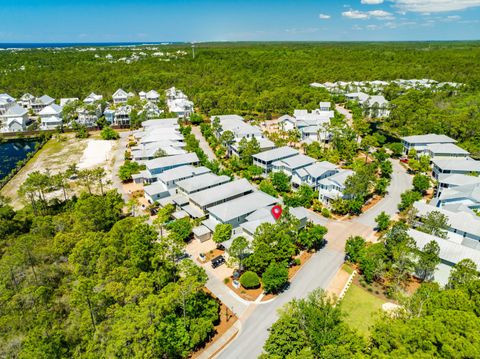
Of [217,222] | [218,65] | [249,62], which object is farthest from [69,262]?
[249,62]

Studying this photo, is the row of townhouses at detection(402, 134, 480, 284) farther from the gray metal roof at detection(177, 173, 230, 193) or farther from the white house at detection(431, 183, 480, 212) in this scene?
the gray metal roof at detection(177, 173, 230, 193)

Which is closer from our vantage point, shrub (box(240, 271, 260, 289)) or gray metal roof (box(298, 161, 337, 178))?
shrub (box(240, 271, 260, 289))

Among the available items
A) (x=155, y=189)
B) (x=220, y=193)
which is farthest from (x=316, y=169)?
(x=155, y=189)

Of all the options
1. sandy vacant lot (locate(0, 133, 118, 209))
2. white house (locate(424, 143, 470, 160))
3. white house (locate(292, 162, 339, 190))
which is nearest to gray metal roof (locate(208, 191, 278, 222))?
white house (locate(292, 162, 339, 190))

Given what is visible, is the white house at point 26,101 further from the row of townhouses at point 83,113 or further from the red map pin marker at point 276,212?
the red map pin marker at point 276,212

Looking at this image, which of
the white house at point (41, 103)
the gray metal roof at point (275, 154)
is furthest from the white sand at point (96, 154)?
the white house at point (41, 103)

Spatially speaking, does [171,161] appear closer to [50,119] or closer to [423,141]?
[423,141]

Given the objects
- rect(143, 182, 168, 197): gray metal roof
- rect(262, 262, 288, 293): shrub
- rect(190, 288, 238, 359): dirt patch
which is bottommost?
rect(190, 288, 238, 359): dirt patch
